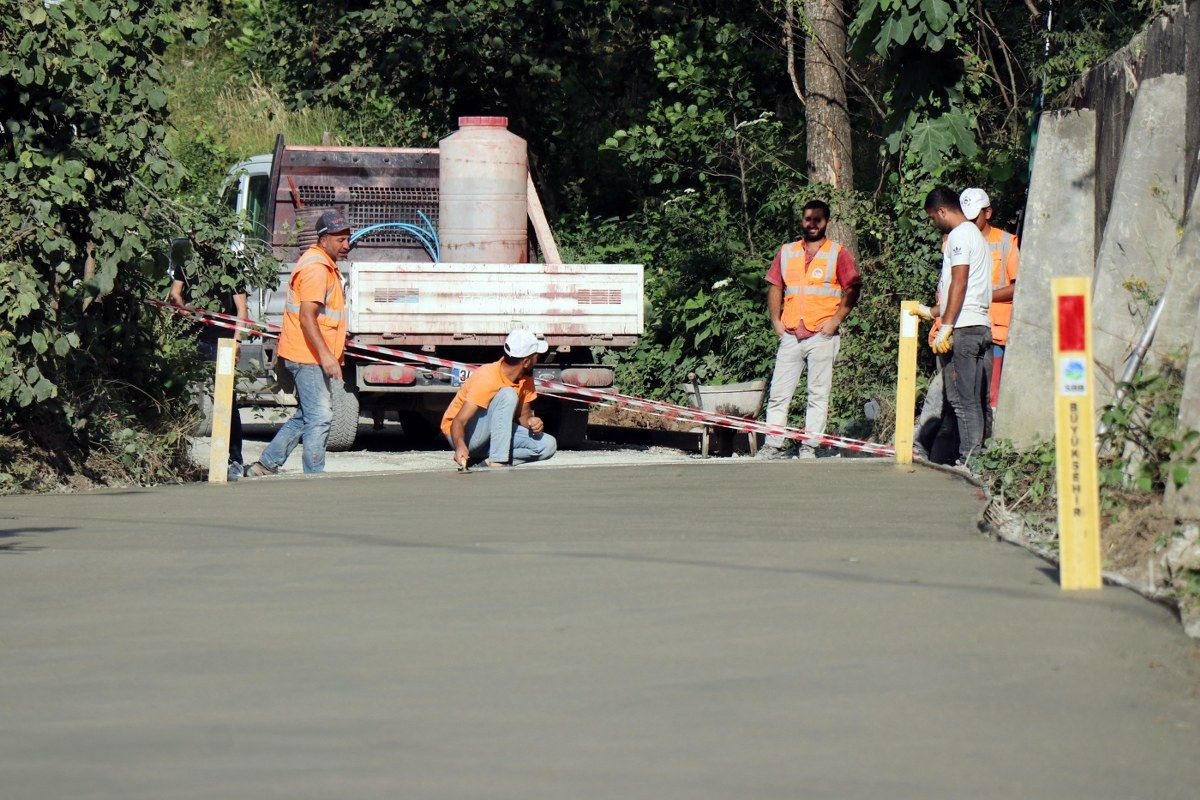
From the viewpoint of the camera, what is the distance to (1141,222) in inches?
356

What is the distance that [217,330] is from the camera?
13.4 meters

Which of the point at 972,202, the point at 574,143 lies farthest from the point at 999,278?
the point at 574,143

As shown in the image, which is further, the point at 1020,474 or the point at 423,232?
the point at 423,232

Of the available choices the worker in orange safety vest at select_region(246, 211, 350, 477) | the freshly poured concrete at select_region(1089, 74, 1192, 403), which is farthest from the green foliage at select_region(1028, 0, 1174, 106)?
the worker in orange safety vest at select_region(246, 211, 350, 477)

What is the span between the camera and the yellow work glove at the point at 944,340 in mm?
11297


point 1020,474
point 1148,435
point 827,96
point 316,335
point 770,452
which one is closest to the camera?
point 1148,435

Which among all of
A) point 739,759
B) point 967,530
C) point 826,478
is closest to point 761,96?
point 826,478

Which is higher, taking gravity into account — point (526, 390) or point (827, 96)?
point (827, 96)

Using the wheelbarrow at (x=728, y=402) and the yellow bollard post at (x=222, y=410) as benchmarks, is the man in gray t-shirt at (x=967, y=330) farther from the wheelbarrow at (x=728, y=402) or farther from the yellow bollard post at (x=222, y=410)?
the wheelbarrow at (x=728, y=402)

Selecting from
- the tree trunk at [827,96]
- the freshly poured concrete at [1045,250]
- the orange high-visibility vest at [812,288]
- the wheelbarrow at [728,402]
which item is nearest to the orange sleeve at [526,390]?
the orange high-visibility vest at [812,288]

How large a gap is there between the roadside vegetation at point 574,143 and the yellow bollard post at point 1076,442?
6.10 meters

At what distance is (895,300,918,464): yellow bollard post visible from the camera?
11.5 metres

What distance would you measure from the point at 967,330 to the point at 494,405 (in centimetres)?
301

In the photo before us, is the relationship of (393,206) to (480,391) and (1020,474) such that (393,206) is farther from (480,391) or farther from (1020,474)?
(1020,474)
